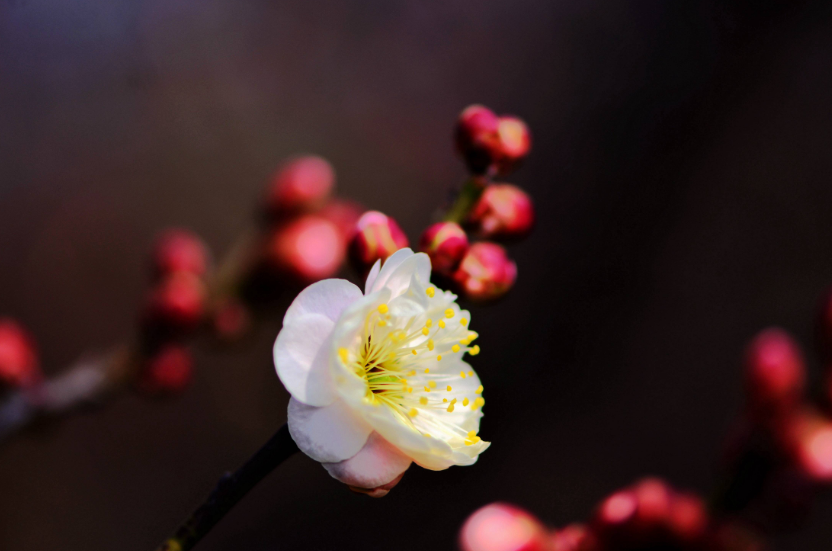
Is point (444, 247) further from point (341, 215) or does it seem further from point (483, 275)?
point (341, 215)

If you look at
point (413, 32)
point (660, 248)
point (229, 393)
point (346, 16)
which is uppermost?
point (346, 16)

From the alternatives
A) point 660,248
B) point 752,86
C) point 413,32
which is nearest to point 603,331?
point 660,248

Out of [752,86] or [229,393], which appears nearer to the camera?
[229,393]

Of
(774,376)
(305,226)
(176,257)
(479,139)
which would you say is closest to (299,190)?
(305,226)

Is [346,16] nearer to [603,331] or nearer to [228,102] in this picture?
[228,102]

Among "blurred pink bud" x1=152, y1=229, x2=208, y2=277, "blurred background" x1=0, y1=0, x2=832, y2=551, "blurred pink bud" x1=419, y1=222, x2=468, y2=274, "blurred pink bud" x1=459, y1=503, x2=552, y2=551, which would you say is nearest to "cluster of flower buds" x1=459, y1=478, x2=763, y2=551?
"blurred pink bud" x1=459, y1=503, x2=552, y2=551
